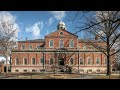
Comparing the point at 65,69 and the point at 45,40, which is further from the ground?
the point at 45,40

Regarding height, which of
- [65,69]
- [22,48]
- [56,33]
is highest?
[56,33]

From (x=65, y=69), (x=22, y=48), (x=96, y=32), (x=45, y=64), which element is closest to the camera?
(x=96, y=32)

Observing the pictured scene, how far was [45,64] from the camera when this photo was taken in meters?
40.0
